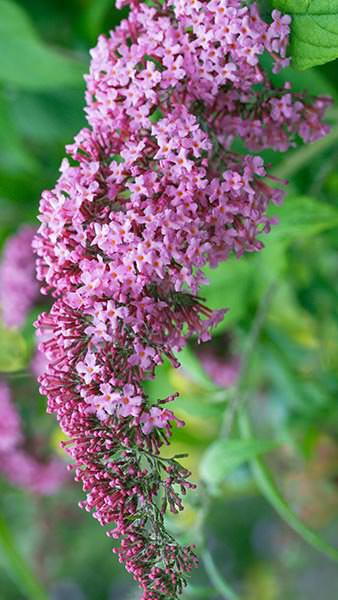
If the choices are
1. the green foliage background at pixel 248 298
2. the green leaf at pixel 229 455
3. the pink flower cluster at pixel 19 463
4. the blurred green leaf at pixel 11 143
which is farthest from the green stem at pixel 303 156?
the pink flower cluster at pixel 19 463

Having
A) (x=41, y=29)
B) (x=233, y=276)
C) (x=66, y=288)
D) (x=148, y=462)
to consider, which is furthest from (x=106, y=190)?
(x=41, y=29)

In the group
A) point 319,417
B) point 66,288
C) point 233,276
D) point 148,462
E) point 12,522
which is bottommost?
point 148,462

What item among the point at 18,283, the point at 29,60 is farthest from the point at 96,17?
the point at 18,283

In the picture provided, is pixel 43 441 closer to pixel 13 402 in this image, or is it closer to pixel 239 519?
pixel 13 402

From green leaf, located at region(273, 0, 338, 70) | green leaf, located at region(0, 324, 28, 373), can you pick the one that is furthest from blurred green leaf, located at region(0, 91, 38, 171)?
green leaf, located at region(273, 0, 338, 70)

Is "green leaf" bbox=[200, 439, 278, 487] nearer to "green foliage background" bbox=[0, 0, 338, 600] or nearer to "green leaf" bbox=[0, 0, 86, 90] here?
"green foliage background" bbox=[0, 0, 338, 600]

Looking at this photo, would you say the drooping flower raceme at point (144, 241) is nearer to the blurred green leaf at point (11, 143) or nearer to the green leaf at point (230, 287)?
the green leaf at point (230, 287)
